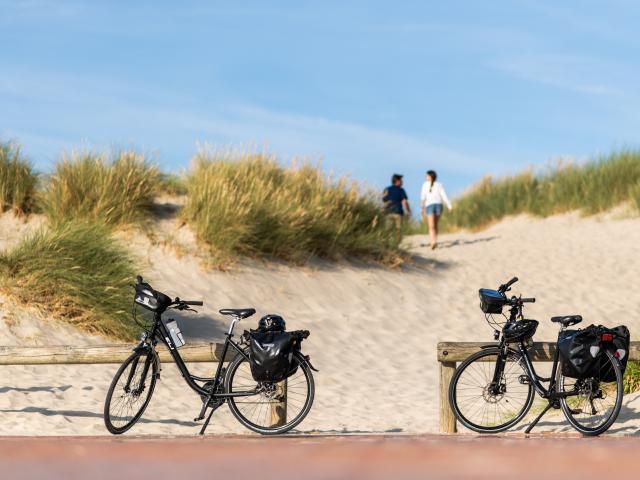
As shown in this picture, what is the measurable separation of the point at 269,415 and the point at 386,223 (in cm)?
1172

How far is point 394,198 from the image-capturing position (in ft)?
64.6

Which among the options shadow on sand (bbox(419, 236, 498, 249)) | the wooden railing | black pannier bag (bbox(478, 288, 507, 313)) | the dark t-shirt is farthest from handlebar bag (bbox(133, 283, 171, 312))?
shadow on sand (bbox(419, 236, 498, 249))

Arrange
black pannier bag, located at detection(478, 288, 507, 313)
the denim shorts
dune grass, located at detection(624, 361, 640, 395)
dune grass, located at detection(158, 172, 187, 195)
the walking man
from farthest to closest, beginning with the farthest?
1. the denim shorts
2. the walking man
3. dune grass, located at detection(158, 172, 187, 195)
4. dune grass, located at detection(624, 361, 640, 395)
5. black pannier bag, located at detection(478, 288, 507, 313)

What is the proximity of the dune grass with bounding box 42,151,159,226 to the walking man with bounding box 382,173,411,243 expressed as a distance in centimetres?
500

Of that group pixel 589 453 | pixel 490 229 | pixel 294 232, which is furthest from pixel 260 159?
pixel 589 453

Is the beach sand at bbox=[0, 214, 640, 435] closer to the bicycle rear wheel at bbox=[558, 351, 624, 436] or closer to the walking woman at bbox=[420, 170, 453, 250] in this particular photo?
the walking woman at bbox=[420, 170, 453, 250]

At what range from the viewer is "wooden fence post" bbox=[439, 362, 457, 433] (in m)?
7.02

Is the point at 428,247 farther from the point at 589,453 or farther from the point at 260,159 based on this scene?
the point at 589,453

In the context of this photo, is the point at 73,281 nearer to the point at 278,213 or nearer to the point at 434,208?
the point at 278,213

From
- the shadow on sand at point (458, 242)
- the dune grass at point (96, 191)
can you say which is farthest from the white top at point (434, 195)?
the dune grass at point (96, 191)

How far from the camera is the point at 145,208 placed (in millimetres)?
16375

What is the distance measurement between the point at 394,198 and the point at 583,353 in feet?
44.3

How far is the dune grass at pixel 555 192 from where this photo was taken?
2395cm

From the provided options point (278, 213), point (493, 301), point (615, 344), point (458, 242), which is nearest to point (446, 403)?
point (493, 301)
